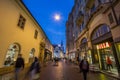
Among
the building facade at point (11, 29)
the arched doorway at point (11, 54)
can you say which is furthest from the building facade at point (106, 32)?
the arched doorway at point (11, 54)

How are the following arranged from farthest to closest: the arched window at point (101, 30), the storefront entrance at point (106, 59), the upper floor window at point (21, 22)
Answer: the arched window at point (101, 30) < the storefront entrance at point (106, 59) < the upper floor window at point (21, 22)

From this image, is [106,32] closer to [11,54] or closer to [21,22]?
[21,22]

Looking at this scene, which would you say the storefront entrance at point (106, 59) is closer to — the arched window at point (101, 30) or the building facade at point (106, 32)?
the building facade at point (106, 32)

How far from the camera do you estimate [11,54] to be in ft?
26.8

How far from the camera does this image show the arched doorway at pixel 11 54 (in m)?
7.52

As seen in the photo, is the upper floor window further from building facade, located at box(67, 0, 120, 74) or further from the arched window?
the arched window

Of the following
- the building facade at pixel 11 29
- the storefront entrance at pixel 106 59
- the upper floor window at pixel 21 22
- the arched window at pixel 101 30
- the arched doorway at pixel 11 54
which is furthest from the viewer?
the arched window at pixel 101 30

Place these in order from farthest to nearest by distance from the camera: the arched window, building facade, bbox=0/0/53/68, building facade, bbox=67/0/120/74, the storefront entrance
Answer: the arched window < the storefront entrance < building facade, bbox=67/0/120/74 < building facade, bbox=0/0/53/68

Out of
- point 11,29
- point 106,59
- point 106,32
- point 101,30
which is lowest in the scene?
point 106,59

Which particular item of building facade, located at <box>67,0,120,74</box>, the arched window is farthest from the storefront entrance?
the arched window

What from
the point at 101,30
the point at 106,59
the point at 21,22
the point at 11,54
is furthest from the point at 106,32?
the point at 11,54

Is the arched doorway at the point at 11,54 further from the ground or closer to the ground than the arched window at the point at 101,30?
closer to the ground

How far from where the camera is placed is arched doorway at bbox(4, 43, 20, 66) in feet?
24.7

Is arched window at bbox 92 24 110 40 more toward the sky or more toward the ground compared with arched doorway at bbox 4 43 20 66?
more toward the sky
